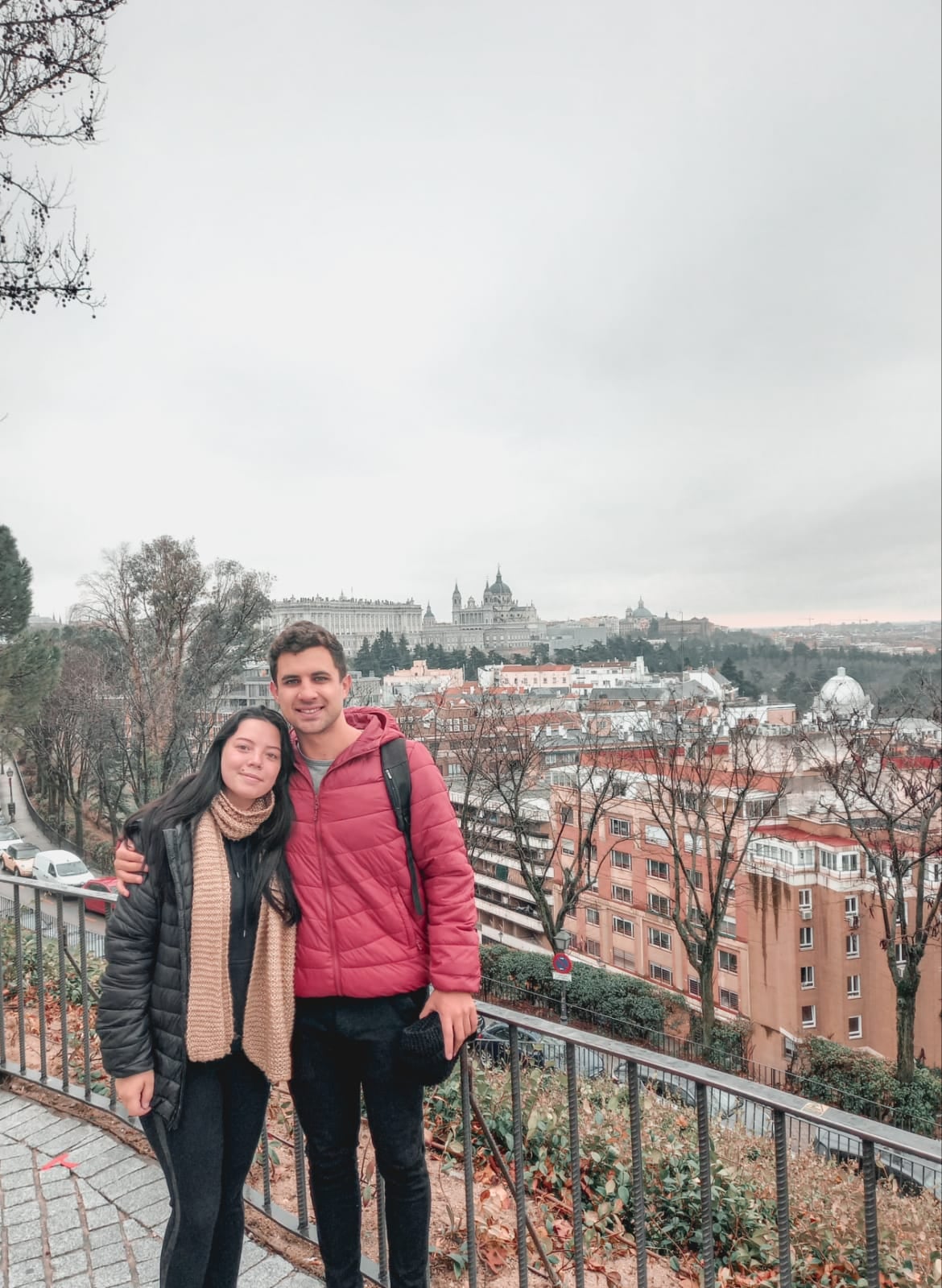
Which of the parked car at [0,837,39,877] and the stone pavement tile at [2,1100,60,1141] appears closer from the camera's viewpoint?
the stone pavement tile at [2,1100,60,1141]

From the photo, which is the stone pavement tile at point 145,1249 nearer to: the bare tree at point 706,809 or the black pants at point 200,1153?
the black pants at point 200,1153

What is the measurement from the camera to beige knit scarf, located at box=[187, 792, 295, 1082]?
1.81 metres

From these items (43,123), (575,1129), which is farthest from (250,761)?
(43,123)

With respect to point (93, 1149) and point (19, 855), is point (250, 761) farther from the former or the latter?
point (19, 855)

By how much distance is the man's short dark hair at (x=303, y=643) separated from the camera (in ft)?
6.26

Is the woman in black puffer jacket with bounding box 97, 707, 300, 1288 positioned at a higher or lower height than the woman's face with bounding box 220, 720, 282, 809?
lower

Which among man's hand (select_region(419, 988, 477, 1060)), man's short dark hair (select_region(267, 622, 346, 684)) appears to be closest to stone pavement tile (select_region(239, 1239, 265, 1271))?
man's hand (select_region(419, 988, 477, 1060))

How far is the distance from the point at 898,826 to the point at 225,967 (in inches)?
565

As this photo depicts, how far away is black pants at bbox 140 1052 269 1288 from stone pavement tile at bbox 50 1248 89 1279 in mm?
711

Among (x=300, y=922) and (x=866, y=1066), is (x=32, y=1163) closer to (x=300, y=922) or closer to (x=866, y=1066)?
(x=300, y=922)

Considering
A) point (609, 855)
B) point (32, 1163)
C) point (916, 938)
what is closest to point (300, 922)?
point (32, 1163)

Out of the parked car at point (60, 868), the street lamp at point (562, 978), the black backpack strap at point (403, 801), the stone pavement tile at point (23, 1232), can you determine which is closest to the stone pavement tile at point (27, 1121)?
the stone pavement tile at point (23, 1232)

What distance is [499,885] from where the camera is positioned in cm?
2208

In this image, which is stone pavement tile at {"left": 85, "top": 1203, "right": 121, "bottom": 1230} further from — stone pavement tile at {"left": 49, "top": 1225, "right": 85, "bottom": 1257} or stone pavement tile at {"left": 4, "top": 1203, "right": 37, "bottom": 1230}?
stone pavement tile at {"left": 4, "top": 1203, "right": 37, "bottom": 1230}
